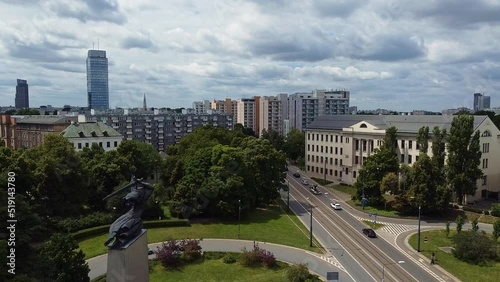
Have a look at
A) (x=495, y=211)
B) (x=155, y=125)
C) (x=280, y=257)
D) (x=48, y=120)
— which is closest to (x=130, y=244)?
(x=280, y=257)

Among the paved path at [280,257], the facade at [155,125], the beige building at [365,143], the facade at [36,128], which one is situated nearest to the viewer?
the paved path at [280,257]

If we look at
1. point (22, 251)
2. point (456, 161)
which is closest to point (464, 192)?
point (456, 161)

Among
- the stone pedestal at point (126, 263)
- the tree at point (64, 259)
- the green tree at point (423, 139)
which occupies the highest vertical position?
the green tree at point (423, 139)

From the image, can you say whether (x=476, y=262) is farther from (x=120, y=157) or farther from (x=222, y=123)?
(x=222, y=123)

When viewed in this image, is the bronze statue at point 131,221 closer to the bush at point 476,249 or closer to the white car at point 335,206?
the bush at point 476,249

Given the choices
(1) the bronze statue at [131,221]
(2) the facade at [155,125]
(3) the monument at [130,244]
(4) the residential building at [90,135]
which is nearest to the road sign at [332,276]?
(3) the monument at [130,244]

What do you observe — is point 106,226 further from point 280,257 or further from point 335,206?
point 335,206

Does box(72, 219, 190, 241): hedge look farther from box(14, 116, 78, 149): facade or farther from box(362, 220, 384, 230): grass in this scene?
box(14, 116, 78, 149): facade
